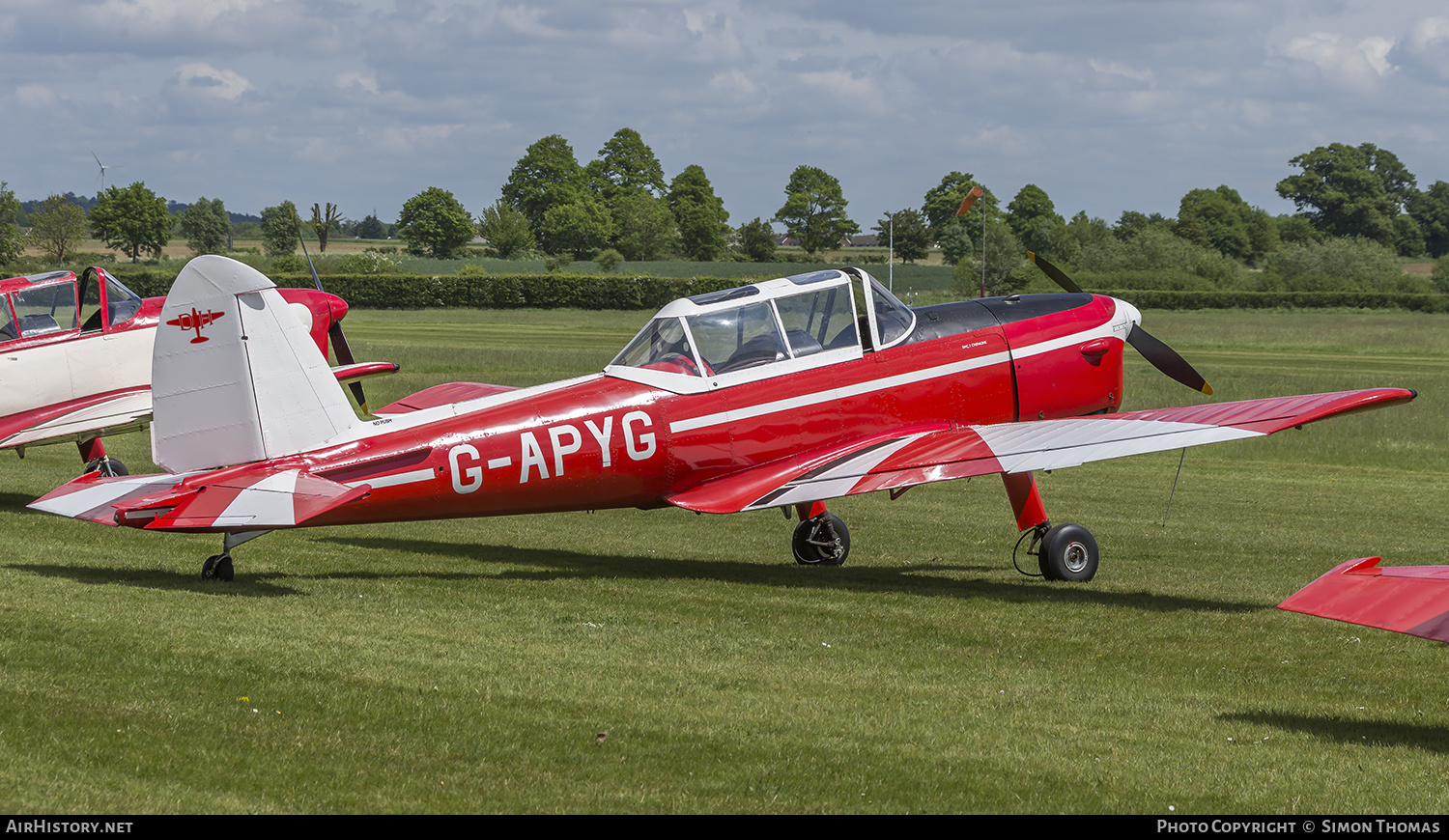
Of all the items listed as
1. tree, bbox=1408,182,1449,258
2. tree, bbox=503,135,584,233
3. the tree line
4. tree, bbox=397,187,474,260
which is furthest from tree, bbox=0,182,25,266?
tree, bbox=1408,182,1449,258

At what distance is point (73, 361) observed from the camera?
14.3m

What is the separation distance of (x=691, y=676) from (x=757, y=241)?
116m

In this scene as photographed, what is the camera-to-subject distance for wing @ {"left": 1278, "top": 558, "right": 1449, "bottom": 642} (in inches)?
202

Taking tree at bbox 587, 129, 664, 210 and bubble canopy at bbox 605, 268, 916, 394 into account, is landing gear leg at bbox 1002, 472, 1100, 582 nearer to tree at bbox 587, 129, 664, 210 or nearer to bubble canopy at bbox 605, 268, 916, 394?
bubble canopy at bbox 605, 268, 916, 394

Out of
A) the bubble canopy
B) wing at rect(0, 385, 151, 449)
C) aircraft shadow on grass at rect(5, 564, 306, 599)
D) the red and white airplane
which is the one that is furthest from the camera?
the red and white airplane

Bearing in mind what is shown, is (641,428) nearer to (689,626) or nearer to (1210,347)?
(689,626)

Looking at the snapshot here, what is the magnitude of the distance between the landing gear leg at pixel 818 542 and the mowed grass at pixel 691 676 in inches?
9.4

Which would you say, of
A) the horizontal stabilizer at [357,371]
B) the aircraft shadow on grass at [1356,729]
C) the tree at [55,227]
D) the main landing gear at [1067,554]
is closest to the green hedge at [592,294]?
the tree at [55,227]

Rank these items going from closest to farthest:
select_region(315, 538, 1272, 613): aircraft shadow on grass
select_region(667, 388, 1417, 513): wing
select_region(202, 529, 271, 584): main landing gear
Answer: select_region(202, 529, 271, 584): main landing gear < select_region(667, 388, 1417, 513): wing < select_region(315, 538, 1272, 613): aircraft shadow on grass

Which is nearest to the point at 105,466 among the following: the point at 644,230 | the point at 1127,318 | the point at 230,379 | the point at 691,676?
the point at 230,379

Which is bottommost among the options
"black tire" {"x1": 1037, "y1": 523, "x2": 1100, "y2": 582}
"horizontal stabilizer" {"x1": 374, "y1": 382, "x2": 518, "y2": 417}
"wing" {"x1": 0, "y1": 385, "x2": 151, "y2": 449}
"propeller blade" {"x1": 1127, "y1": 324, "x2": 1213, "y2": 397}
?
"black tire" {"x1": 1037, "y1": 523, "x2": 1100, "y2": 582}

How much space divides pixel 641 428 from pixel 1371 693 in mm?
5114

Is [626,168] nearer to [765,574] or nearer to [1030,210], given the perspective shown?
[1030,210]

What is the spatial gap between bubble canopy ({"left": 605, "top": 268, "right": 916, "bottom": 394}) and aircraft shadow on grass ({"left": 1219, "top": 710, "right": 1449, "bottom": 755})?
4.81 metres
